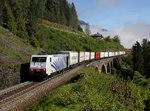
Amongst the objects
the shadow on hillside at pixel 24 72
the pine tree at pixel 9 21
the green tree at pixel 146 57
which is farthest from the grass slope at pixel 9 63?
the green tree at pixel 146 57

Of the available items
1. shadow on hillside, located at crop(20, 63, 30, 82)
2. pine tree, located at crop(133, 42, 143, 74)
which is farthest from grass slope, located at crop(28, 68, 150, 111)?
pine tree, located at crop(133, 42, 143, 74)

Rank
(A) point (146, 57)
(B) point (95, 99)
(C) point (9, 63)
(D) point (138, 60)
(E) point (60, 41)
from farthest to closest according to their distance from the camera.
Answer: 1. (A) point (146, 57)
2. (D) point (138, 60)
3. (E) point (60, 41)
4. (C) point (9, 63)
5. (B) point (95, 99)

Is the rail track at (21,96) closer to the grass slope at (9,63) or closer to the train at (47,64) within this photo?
the grass slope at (9,63)

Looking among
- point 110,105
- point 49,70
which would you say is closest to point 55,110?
point 110,105

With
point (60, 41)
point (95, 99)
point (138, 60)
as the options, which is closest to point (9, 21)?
point (60, 41)

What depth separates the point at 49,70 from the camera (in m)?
44.2

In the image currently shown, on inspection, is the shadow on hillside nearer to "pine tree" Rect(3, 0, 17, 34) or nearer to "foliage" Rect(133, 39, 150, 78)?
"pine tree" Rect(3, 0, 17, 34)

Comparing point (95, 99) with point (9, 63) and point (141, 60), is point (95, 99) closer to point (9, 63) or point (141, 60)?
point (9, 63)

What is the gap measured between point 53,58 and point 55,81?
20.3 feet

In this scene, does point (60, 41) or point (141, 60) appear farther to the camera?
point (141, 60)

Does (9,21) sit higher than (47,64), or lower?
higher

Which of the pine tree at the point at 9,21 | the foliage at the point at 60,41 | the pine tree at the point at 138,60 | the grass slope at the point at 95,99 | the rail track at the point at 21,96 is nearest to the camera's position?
the grass slope at the point at 95,99

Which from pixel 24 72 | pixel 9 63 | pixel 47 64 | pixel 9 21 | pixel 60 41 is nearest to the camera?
pixel 47 64

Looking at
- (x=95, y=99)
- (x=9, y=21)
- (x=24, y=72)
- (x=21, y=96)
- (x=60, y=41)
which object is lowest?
(x=21, y=96)
